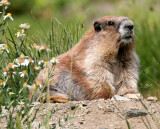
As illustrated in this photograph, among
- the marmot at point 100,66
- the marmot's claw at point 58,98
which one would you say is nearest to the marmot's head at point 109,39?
the marmot at point 100,66

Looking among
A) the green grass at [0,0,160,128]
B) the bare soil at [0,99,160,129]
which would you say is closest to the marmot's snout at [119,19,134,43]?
the green grass at [0,0,160,128]

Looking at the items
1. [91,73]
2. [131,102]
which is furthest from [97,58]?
[131,102]

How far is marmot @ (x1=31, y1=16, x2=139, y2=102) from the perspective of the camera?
16.3 ft

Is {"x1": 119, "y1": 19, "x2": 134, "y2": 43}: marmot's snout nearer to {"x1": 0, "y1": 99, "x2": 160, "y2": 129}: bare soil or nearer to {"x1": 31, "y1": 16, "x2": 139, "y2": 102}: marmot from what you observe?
{"x1": 31, "y1": 16, "x2": 139, "y2": 102}: marmot

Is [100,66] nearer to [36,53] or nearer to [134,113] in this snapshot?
[36,53]

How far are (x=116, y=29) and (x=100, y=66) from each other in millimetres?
548

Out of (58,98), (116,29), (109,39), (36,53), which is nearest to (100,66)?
(109,39)

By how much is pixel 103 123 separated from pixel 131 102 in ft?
2.17

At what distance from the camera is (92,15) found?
14742 millimetres

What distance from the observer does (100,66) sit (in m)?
5.04

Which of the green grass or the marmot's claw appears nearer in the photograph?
the green grass

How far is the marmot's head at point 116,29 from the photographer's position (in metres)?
4.98

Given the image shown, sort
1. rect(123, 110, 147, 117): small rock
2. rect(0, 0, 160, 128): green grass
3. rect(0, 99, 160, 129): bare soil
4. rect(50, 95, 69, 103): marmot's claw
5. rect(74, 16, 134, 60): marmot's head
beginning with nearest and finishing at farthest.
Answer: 1. rect(0, 0, 160, 128): green grass
2. rect(0, 99, 160, 129): bare soil
3. rect(123, 110, 147, 117): small rock
4. rect(50, 95, 69, 103): marmot's claw
5. rect(74, 16, 134, 60): marmot's head

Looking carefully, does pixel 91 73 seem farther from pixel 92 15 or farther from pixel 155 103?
pixel 92 15
